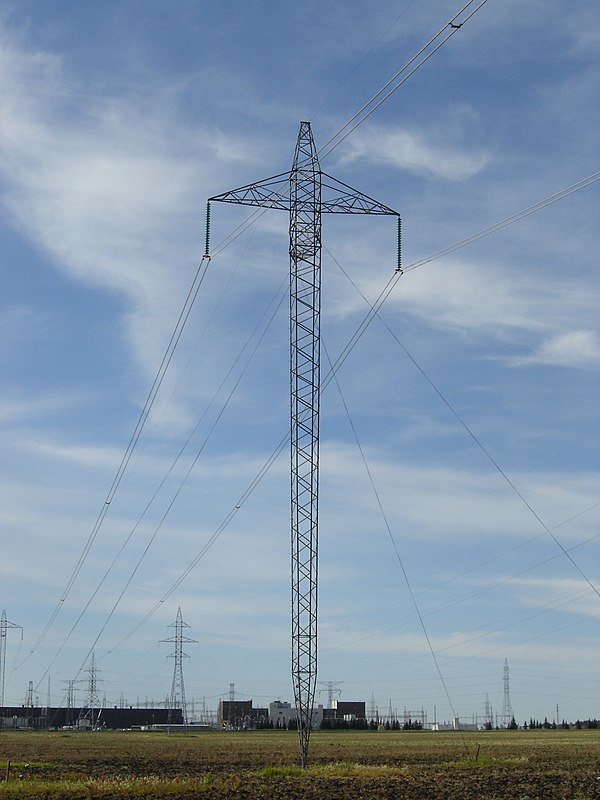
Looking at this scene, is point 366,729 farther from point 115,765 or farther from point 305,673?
point 305,673

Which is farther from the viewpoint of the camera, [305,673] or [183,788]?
[305,673]

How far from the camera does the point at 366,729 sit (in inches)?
7589

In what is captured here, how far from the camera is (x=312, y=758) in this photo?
6588cm

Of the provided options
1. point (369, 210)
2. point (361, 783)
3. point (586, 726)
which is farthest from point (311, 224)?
point (586, 726)

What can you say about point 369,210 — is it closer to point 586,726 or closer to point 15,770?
point 15,770

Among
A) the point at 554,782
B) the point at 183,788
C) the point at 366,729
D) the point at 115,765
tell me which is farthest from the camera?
the point at 366,729

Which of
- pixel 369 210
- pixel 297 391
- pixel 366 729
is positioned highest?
pixel 369 210

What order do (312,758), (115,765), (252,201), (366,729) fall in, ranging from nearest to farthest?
1. (252,201)
2. (115,765)
3. (312,758)
4. (366,729)

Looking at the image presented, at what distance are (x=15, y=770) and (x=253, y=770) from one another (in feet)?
38.5

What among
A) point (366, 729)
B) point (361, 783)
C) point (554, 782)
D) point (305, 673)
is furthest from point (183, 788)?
point (366, 729)

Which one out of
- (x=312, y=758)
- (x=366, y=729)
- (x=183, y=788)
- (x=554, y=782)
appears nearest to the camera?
(x=183, y=788)

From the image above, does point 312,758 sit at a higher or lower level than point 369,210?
lower

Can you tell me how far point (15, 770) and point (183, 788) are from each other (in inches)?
623

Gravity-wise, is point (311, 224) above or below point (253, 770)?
above
